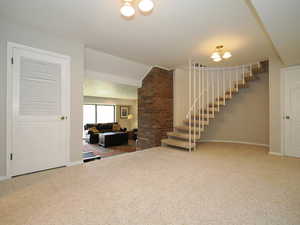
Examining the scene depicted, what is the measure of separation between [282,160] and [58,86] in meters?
4.74

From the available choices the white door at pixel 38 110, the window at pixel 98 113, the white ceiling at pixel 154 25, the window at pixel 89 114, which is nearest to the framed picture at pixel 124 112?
the window at pixel 98 113

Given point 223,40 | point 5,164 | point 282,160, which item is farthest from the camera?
point 282,160

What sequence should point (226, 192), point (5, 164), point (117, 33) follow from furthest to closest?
1. point (117, 33)
2. point (5, 164)
3. point (226, 192)

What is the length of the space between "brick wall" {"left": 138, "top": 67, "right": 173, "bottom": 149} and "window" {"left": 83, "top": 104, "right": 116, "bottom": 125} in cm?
529

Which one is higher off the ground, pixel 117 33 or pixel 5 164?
pixel 117 33

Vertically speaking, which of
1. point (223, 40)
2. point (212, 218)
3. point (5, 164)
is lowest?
point (212, 218)

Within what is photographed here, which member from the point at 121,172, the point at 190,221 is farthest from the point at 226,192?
the point at 121,172

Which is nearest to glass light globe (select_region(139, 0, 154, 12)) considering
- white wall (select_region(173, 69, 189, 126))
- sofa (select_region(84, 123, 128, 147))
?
white wall (select_region(173, 69, 189, 126))

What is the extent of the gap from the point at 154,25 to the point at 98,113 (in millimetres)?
8144

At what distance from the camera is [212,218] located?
1505 millimetres

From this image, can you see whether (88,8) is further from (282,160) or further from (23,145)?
(282,160)

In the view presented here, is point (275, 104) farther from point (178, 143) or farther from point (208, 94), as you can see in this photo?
point (178, 143)

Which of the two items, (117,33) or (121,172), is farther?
(117,33)

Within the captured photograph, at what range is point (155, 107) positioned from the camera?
15.9 feet
